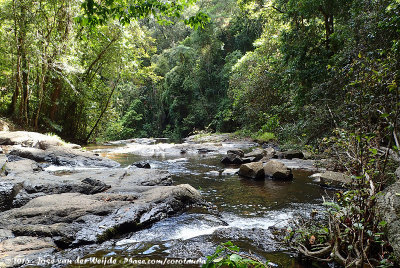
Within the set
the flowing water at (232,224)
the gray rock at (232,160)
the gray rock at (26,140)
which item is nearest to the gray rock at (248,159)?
the gray rock at (232,160)

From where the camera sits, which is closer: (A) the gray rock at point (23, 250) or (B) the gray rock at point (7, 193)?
(A) the gray rock at point (23, 250)

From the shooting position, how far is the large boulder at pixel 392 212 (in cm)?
223

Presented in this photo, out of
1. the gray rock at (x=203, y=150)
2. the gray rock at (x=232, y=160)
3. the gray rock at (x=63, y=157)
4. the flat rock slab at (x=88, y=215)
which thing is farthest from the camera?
the gray rock at (x=203, y=150)

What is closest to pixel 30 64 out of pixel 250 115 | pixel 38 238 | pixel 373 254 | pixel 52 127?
pixel 52 127

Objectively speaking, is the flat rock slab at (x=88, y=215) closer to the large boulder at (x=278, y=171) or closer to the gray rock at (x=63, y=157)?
the large boulder at (x=278, y=171)

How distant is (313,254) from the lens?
279 cm

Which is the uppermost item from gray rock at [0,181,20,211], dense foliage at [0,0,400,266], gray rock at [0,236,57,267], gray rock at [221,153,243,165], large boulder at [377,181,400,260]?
dense foliage at [0,0,400,266]

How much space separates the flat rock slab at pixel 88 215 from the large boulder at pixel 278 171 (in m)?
3.56

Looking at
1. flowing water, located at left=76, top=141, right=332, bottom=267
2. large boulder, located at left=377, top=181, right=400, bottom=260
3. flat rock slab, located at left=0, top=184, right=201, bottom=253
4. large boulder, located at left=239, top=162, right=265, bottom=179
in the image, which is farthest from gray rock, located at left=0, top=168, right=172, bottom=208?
large boulder, located at left=377, top=181, right=400, bottom=260

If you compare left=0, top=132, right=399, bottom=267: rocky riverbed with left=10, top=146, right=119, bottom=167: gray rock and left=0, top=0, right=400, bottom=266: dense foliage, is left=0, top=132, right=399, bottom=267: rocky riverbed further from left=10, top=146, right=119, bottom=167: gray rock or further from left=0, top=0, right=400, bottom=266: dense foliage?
left=10, top=146, right=119, bottom=167: gray rock

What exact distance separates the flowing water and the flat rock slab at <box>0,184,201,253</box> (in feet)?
0.75

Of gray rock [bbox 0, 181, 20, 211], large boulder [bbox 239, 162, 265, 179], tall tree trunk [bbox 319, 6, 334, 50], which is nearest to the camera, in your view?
gray rock [bbox 0, 181, 20, 211]

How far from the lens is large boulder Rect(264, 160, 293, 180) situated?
295 inches

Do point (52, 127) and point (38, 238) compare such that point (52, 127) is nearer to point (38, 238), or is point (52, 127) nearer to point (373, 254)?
point (38, 238)
